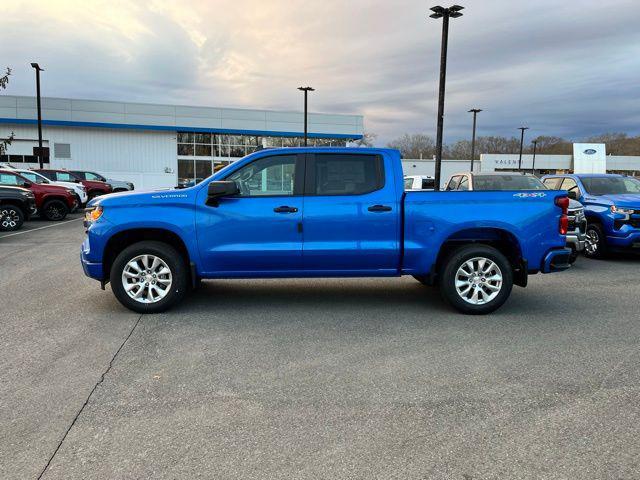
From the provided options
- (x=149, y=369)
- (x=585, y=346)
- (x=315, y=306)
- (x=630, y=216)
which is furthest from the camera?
(x=630, y=216)

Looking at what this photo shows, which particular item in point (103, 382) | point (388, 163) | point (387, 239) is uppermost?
point (388, 163)

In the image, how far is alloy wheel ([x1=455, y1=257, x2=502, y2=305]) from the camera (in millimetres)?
6059

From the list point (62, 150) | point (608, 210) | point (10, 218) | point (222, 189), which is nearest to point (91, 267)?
point (222, 189)

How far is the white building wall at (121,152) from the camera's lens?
132 ft

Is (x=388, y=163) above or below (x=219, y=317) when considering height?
above

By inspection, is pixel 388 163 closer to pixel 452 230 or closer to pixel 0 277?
pixel 452 230

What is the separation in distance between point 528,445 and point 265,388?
1.92 m

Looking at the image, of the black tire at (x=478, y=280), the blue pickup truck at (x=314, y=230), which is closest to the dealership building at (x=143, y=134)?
the blue pickup truck at (x=314, y=230)

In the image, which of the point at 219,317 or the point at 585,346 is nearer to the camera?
the point at 585,346

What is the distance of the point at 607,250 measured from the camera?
10445 millimetres

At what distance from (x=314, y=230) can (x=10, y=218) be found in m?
12.7

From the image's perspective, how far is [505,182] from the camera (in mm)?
10977

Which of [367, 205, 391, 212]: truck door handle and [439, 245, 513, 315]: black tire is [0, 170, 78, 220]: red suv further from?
[439, 245, 513, 315]: black tire

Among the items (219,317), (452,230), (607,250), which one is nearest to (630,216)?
(607,250)
